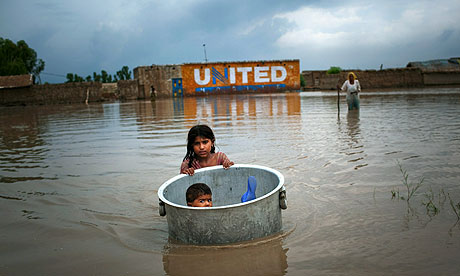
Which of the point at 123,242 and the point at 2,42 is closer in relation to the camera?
the point at 123,242

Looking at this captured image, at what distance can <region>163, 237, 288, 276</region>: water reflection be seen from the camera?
2168mm

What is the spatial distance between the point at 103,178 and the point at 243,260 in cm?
274

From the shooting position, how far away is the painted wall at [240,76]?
32.0 meters

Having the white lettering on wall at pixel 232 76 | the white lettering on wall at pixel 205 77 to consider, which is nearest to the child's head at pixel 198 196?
the white lettering on wall at pixel 205 77

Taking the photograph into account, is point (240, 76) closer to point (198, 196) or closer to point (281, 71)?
point (281, 71)

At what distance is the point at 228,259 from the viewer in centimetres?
230

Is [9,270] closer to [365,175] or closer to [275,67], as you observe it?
[365,175]

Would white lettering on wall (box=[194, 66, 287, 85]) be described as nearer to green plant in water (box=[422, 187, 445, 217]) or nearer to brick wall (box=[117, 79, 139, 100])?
brick wall (box=[117, 79, 139, 100])

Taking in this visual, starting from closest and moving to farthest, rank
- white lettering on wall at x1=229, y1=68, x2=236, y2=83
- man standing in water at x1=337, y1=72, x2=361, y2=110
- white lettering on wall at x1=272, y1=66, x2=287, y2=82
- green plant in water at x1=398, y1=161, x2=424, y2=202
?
green plant in water at x1=398, y1=161, x2=424, y2=202 < man standing in water at x1=337, y1=72, x2=361, y2=110 < white lettering on wall at x1=229, y1=68, x2=236, y2=83 < white lettering on wall at x1=272, y1=66, x2=287, y2=82

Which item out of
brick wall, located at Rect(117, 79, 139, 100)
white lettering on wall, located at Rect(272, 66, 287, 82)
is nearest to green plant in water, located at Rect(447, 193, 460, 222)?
brick wall, located at Rect(117, 79, 139, 100)

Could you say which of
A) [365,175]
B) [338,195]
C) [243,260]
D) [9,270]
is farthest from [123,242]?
[365,175]

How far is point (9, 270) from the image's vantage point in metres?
2.27

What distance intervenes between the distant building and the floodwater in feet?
93.2

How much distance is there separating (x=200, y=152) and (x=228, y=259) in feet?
3.61
